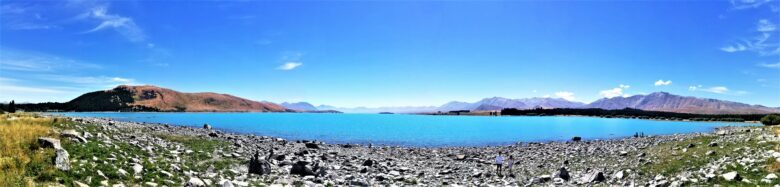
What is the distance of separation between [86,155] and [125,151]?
4.56 meters

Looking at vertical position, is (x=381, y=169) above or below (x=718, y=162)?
below

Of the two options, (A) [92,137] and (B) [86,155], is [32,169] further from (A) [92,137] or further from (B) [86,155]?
(A) [92,137]

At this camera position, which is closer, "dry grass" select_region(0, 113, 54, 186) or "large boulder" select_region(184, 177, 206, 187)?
"dry grass" select_region(0, 113, 54, 186)

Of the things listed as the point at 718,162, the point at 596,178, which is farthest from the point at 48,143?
the point at 718,162

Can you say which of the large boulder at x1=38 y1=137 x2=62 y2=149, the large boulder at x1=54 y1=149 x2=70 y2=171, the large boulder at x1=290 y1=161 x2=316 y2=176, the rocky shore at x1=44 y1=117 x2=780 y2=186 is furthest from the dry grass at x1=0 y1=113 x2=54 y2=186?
the large boulder at x1=290 y1=161 x2=316 y2=176

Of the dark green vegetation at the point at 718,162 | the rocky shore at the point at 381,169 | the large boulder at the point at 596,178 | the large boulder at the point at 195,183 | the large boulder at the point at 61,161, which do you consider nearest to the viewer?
the large boulder at the point at 61,161

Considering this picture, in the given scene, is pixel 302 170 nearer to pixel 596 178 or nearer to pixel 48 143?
pixel 48 143

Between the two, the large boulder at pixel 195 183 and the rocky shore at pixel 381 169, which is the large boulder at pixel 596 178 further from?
the large boulder at pixel 195 183

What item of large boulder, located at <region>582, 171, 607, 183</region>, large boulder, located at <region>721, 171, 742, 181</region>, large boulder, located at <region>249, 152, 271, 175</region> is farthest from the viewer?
large boulder, located at <region>582, 171, 607, 183</region>

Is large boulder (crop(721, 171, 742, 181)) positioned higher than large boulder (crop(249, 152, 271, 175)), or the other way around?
large boulder (crop(721, 171, 742, 181))

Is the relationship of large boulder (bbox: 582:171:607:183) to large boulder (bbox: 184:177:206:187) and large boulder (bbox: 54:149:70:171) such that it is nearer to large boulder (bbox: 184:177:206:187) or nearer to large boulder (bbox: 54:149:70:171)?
large boulder (bbox: 184:177:206:187)

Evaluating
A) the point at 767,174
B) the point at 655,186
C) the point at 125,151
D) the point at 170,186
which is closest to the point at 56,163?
the point at 170,186

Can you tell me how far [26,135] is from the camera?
2162 cm

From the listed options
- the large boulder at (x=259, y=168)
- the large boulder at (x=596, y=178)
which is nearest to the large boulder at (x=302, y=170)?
the large boulder at (x=259, y=168)
